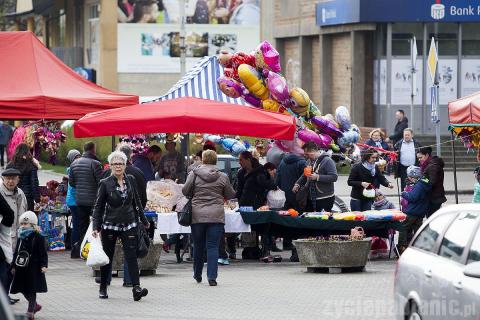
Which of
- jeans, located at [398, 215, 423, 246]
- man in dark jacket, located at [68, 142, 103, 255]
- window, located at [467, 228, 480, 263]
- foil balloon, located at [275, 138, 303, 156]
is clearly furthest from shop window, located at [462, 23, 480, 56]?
window, located at [467, 228, 480, 263]

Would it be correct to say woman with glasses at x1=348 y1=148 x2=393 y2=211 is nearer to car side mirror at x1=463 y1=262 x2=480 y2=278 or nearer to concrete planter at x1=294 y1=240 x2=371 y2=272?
concrete planter at x1=294 y1=240 x2=371 y2=272

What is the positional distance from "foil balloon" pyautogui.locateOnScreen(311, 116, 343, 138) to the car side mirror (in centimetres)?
1160

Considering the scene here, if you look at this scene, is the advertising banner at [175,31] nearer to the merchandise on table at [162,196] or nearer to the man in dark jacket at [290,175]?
the man in dark jacket at [290,175]

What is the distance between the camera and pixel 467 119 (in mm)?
19469

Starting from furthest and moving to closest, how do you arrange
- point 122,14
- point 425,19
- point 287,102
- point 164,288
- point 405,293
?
point 122,14 → point 425,19 → point 287,102 → point 164,288 → point 405,293

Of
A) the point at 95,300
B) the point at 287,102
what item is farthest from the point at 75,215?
the point at 95,300

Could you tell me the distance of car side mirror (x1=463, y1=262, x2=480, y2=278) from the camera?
9.55 m

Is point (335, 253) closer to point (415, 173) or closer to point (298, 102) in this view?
point (415, 173)

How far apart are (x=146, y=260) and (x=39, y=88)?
4.69m

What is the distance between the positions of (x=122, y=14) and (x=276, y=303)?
49336mm

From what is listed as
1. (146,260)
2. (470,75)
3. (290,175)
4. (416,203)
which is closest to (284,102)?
(290,175)

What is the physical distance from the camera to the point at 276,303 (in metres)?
15.1

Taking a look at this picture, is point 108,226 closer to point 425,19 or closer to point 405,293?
point 405,293

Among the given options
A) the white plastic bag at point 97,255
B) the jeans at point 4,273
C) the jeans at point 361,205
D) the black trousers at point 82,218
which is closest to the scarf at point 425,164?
the jeans at point 361,205
